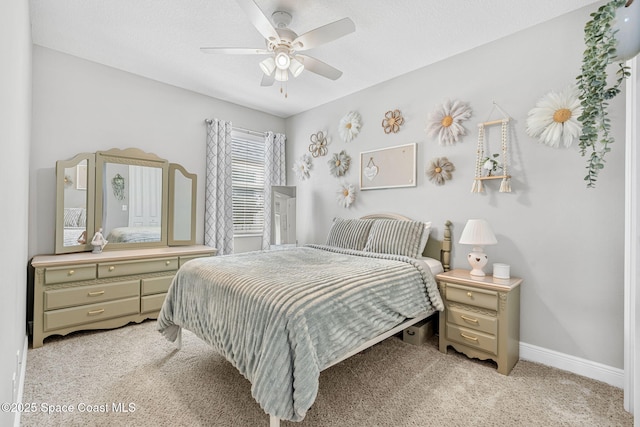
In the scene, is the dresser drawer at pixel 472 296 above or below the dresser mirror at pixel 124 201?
below

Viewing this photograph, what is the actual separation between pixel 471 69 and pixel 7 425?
3.92m

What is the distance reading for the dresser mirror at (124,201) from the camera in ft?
9.78

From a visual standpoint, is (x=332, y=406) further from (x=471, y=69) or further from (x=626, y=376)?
(x=471, y=69)

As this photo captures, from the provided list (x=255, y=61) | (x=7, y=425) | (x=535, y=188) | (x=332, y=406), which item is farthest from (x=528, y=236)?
(x=7, y=425)

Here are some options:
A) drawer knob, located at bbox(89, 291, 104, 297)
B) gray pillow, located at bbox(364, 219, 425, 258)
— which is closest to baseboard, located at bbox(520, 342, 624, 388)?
gray pillow, located at bbox(364, 219, 425, 258)

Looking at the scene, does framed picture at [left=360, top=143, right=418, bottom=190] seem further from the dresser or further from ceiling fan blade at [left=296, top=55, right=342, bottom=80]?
the dresser

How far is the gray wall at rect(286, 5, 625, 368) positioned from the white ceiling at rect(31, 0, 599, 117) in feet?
0.75

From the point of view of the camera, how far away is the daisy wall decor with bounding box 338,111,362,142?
3829 millimetres

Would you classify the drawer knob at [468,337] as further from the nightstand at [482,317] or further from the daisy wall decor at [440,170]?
the daisy wall decor at [440,170]

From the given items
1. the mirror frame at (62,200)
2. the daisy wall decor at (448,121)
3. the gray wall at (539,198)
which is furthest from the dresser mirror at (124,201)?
the daisy wall decor at (448,121)

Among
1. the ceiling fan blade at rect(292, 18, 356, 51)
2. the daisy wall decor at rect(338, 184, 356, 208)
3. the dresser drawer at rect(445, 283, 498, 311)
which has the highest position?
the ceiling fan blade at rect(292, 18, 356, 51)

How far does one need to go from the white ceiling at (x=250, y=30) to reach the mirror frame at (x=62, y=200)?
3.58 ft

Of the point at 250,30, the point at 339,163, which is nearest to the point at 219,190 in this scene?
the point at 339,163

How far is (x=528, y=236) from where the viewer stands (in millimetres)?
2488
